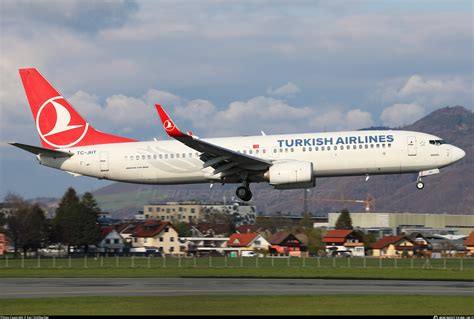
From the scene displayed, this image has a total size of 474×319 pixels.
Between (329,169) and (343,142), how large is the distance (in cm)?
183

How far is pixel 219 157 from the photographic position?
49.4 meters

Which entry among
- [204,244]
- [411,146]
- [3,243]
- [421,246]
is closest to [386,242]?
[421,246]

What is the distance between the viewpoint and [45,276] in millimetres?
50625

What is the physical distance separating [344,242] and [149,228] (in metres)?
27.4

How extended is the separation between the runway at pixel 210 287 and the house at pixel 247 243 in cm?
6140

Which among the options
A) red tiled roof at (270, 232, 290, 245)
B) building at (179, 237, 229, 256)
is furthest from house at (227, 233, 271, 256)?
building at (179, 237, 229, 256)

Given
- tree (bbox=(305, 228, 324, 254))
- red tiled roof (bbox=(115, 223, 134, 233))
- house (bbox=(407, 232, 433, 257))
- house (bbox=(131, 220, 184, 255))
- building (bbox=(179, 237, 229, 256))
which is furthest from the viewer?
red tiled roof (bbox=(115, 223, 134, 233))

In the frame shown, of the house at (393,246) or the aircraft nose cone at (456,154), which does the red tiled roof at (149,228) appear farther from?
the aircraft nose cone at (456,154)

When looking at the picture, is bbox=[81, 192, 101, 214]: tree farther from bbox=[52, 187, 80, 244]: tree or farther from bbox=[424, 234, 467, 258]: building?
bbox=[424, 234, 467, 258]: building

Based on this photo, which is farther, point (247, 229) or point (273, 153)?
point (247, 229)

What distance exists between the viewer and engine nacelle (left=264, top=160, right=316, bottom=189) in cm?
4859

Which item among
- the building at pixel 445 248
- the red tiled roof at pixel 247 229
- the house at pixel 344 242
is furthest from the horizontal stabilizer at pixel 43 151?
the red tiled roof at pixel 247 229

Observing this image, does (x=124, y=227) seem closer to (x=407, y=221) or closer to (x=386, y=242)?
(x=386, y=242)

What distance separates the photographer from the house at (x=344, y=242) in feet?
346
